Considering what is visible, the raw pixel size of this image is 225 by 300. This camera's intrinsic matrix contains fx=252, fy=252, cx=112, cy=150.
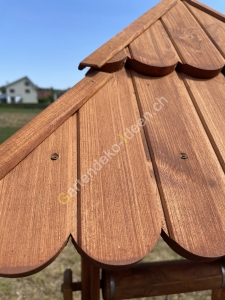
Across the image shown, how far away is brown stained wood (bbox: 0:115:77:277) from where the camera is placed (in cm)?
36

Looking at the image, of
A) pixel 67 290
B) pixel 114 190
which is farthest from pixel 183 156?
pixel 67 290

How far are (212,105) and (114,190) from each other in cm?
35

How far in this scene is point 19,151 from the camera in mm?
475

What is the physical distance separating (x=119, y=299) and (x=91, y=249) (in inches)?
15.9

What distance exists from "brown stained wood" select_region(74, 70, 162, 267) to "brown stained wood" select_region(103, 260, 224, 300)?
0.31m

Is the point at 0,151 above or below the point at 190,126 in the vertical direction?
below

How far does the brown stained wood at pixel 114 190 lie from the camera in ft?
1.24

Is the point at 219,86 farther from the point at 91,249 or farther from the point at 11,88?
the point at 11,88

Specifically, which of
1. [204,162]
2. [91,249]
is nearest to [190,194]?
[204,162]

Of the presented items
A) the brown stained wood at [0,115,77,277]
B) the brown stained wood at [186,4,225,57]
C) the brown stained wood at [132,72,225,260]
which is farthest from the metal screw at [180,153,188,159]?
the brown stained wood at [186,4,225,57]

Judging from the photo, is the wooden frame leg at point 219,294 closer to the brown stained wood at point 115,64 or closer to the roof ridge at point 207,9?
the brown stained wood at point 115,64

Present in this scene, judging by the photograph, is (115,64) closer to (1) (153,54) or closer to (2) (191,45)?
(1) (153,54)

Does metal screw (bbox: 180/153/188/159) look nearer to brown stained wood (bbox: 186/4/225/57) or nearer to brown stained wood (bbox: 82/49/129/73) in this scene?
brown stained wood (bbox: 82/49/129/73)

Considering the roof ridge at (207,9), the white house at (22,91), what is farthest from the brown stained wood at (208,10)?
the white house at (22,91)
